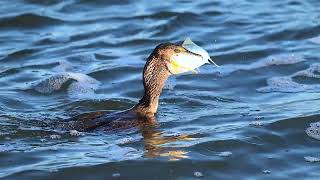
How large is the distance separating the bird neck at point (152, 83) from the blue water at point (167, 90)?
0.22 m

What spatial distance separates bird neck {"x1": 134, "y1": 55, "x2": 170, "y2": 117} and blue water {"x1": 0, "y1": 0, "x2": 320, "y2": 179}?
0.72ft

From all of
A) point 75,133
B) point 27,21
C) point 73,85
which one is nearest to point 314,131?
point 75,133

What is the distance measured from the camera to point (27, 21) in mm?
14523

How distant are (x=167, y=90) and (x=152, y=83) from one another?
149 centimetres

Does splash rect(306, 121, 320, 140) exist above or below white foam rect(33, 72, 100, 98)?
below

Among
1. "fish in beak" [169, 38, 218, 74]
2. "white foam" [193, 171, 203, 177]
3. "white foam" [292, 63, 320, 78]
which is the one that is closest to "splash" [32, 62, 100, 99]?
"fish in beak" [169, 38, 218, 74]

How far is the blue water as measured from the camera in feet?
26.2

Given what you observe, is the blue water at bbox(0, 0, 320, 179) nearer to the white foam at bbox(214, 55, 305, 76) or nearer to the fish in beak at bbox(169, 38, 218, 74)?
the white foam at bbox(214, 55, 305, 76)

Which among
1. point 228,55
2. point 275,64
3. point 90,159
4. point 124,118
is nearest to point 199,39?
point 228,55

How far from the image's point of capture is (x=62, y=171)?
776 cm

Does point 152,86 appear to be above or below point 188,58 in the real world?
below

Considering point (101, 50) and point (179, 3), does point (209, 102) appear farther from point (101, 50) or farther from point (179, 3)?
point (179, 3)

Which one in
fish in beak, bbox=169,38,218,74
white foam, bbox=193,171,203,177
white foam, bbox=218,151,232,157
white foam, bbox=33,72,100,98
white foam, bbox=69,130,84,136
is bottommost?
white foam, bbox=193,171,203,177

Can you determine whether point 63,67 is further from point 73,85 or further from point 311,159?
point 311,159
